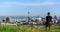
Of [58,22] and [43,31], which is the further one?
[58,22]

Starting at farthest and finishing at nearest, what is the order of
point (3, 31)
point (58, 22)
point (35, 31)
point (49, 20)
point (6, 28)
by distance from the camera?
point (58, 22)
point (35, 31)
point (49, 20)
point (6, 28)
point (3, 31)

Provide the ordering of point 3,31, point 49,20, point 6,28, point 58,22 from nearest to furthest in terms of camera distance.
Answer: point 3,31, point 6,28, point 49,20, point 58,22

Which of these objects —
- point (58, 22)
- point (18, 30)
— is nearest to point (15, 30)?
point (18, 30)

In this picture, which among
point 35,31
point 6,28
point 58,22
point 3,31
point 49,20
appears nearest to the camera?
point 3,31

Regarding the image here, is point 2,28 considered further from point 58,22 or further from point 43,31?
point 58,22

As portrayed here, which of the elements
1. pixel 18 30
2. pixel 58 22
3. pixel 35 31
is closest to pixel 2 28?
pixel 18 30

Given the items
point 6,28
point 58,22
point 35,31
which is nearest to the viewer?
point 6,28

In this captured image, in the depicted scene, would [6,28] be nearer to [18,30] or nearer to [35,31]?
[18,30]

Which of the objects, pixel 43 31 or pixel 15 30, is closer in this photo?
pixel 15 30
